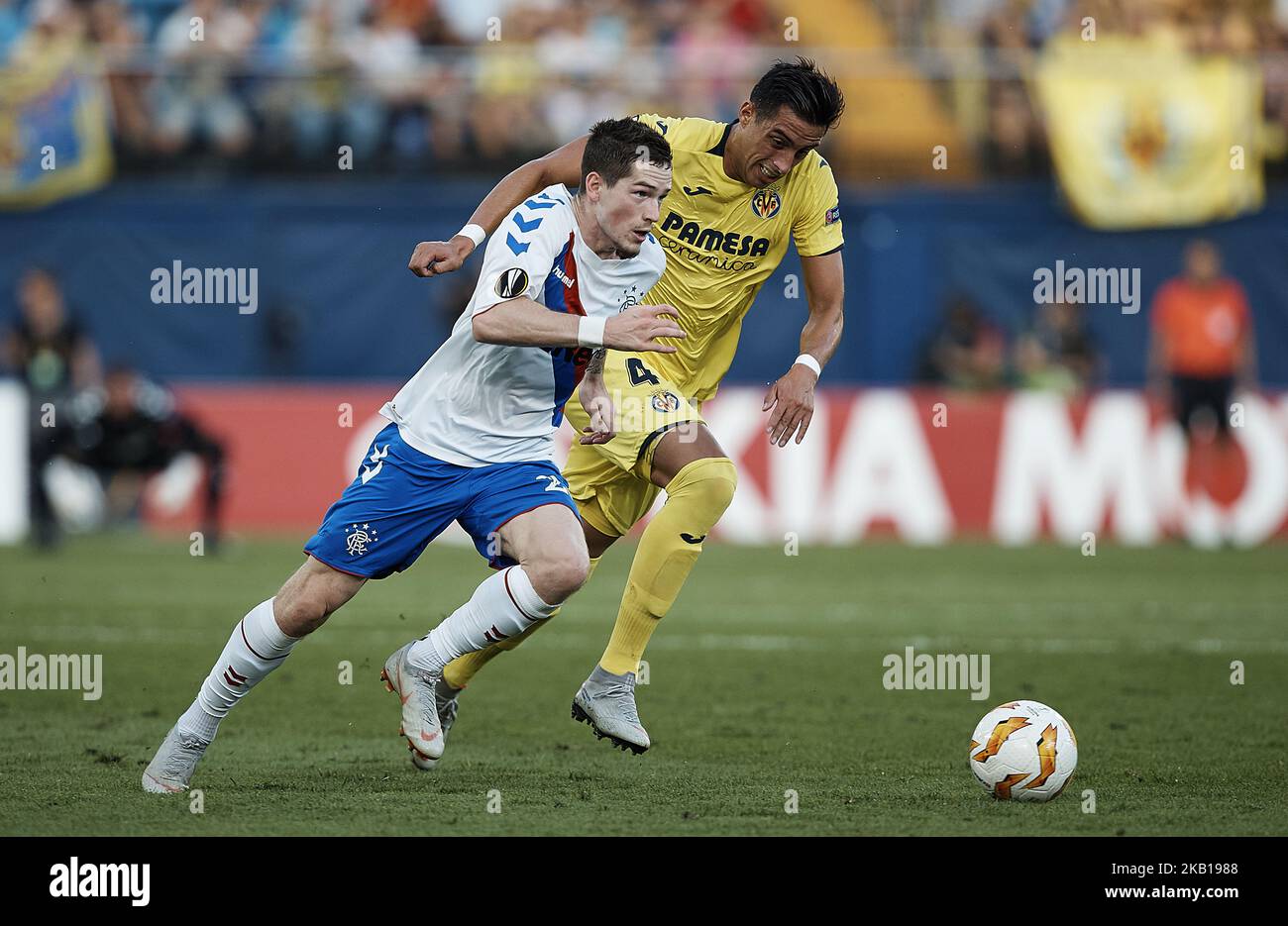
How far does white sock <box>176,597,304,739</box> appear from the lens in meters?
5.99

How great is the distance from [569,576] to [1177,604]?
727cm

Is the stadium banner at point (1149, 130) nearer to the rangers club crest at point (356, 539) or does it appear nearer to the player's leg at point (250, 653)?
the rangers club crest at point (356, 539)

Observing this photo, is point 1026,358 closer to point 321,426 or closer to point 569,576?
point 321,426

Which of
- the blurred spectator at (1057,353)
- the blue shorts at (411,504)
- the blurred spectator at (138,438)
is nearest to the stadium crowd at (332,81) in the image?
the blurred spectator at (138,438)

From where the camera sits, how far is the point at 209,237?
715 inches

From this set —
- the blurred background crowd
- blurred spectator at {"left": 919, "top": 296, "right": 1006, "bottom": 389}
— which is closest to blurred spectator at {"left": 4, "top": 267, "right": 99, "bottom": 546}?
the blurred background crowd

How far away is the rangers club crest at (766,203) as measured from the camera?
725cm

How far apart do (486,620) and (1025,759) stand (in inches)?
71.3

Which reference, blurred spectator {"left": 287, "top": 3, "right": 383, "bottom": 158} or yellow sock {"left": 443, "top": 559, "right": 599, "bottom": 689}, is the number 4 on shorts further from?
blurred spectator {"left": 287, "top": 3, "right": 383, "bottom": 158}

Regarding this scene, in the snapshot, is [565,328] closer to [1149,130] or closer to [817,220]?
[817,220]

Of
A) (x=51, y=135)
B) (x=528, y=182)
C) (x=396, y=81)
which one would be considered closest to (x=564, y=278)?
(x=528, y=182)

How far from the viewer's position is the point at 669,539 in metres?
6.93

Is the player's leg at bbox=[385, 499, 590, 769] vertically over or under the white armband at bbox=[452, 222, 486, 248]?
under

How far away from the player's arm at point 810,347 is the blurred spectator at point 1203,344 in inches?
380
